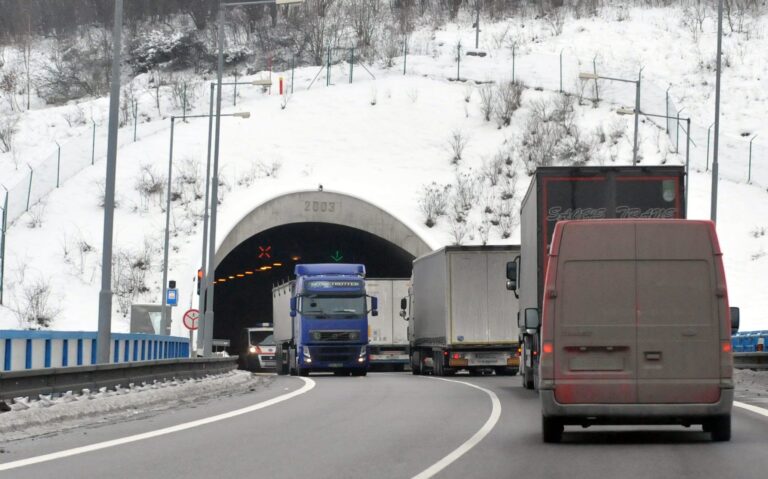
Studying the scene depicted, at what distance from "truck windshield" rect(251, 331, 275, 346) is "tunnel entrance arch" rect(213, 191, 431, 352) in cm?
374

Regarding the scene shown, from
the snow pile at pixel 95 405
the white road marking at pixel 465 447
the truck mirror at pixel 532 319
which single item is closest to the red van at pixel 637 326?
the white road marking at pixel 465 447

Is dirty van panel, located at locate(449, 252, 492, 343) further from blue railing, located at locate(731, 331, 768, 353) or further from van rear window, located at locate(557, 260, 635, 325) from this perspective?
van rear window, located at locate(557, 260, 635, 325)

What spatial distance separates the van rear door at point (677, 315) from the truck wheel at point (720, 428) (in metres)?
0.40

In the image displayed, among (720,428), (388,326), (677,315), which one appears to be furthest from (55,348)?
(388,326)

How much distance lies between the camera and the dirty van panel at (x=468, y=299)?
40906mm

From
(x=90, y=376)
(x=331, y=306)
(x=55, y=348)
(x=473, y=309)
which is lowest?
(x=90, y=376)

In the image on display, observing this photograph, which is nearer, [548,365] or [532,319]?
[548,365]

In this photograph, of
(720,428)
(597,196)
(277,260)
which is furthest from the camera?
(277,260)

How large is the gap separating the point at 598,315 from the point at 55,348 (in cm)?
1328

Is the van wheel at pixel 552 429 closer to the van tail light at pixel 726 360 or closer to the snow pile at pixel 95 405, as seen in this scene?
the van tail light at pixel 726 360

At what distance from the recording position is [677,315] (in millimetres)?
15844

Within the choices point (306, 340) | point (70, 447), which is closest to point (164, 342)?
point (306, 340)

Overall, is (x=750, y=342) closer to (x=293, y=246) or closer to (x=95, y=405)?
(x=95, y=405)

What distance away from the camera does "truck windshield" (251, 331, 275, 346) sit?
61500mm
